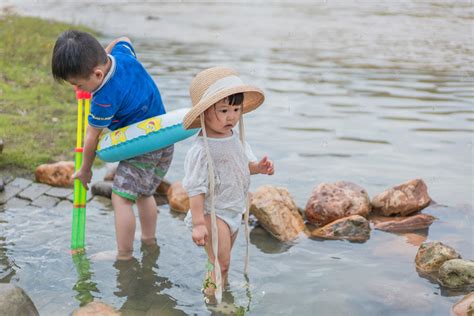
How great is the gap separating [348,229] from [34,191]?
286 centimetres

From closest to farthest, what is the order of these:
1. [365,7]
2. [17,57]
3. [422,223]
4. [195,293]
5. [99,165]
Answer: [195,293] < [422,223] < [99,165] < [17,57] < [365,7]

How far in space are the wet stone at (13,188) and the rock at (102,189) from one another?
2.05 feet

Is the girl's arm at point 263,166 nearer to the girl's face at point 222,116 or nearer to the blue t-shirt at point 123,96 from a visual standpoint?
the girl's face at point 222,116

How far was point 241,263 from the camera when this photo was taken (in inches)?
187

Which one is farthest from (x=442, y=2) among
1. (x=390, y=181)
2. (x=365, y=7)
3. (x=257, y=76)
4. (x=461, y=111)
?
(x=390, y=181)

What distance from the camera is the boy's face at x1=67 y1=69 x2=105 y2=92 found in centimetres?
415

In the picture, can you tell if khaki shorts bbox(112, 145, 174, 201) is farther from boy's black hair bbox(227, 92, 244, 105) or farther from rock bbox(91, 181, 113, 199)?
rock bbox(91, 181, 113, 199)

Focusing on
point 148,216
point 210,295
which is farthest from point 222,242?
point 148,216

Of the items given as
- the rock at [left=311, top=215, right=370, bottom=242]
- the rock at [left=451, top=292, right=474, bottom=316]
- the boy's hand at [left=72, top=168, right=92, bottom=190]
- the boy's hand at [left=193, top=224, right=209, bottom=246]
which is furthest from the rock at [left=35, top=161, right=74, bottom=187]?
the rock at [left=451, top=292, right=474, bottom=316]

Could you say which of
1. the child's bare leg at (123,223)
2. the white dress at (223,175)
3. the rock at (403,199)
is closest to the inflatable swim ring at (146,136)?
the child's bare leg at (123,223)

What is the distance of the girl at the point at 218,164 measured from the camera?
12.3ft

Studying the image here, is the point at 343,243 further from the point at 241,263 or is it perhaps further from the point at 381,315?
the point at 381,315

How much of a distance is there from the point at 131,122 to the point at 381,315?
2062 millimetres

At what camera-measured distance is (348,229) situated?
527cm
